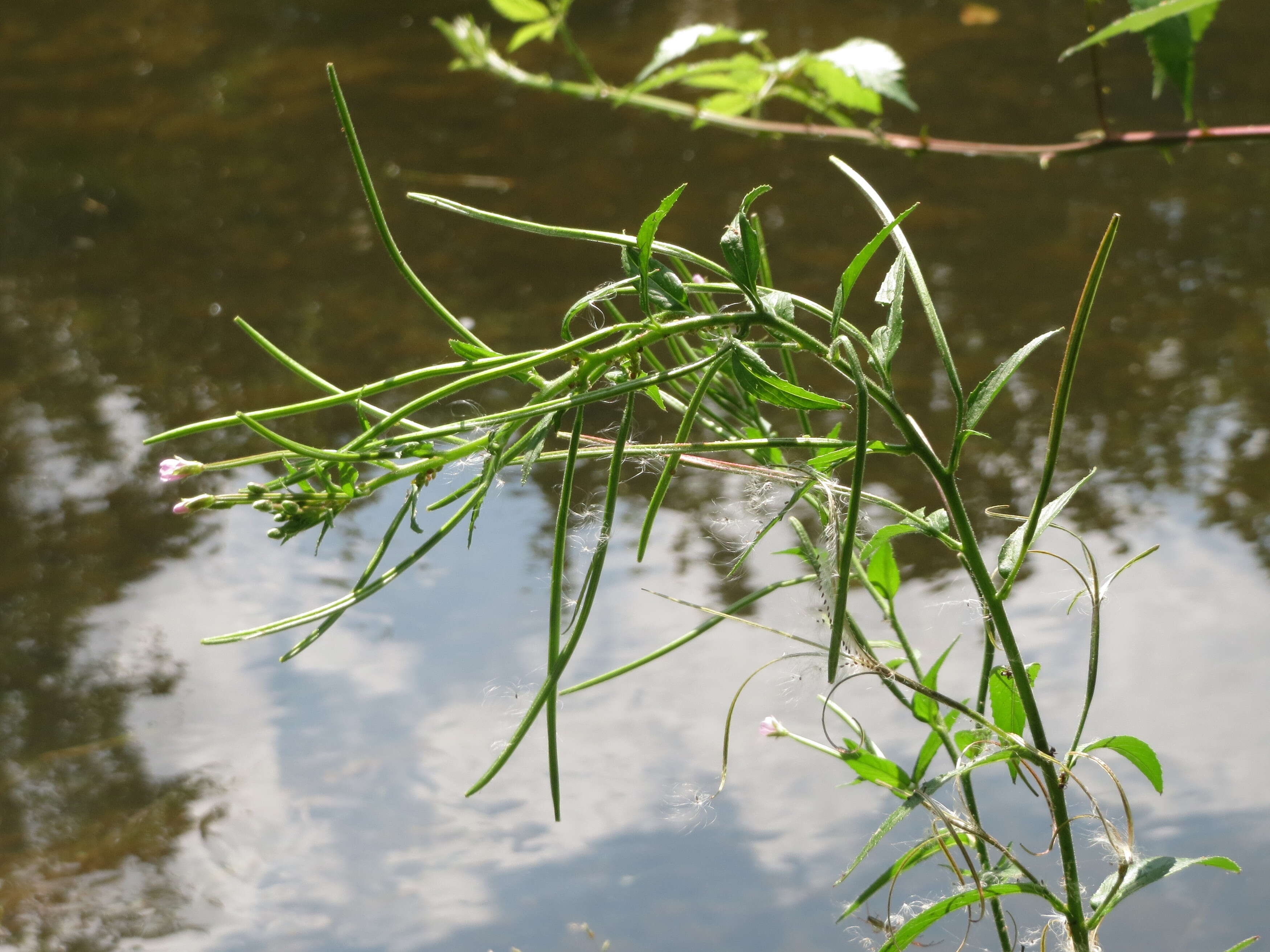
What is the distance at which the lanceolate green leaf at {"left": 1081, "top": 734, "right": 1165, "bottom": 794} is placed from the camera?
13.1 inches

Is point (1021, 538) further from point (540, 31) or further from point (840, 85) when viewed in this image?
point (540, 31)

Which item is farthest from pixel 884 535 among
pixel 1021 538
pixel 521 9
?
pixel 521 9

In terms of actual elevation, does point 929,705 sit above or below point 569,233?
below

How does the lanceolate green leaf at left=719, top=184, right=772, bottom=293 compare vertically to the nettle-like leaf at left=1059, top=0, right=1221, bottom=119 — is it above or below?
below

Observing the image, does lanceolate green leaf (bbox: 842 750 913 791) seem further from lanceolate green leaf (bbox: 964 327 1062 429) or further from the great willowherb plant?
lanceolate green leaf (bbox: 964 327 1062 429)

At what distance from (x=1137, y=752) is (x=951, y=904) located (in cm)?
7

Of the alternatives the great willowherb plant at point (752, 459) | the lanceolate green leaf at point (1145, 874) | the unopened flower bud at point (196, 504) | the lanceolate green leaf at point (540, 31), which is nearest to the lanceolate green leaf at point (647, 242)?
the great willowherb plant at point (752, 459)

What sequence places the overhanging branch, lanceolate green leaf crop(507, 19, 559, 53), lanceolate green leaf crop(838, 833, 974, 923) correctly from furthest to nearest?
lanceolate green leaf crop(507, 19, 559, 53), the overhanging branch, lanceolate green leaf crop(838, 833, 974, 923)

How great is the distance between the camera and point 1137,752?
34cm

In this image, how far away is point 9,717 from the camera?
797 mm

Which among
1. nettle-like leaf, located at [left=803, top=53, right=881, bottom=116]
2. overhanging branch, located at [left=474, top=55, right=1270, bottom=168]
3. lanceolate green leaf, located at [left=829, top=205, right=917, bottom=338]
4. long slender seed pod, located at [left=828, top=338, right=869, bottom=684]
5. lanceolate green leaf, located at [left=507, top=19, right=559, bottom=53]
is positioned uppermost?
lanceolate green leaf, located at [left=507, top=19, right=559, bottom=53]

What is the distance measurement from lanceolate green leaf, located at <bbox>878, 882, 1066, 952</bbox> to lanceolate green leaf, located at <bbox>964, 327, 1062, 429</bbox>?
13cm

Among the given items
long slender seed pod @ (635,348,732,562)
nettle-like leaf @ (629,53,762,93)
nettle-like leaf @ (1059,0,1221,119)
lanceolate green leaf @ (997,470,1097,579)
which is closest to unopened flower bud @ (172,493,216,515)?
long slender seed pod @ (635,348,732,562)

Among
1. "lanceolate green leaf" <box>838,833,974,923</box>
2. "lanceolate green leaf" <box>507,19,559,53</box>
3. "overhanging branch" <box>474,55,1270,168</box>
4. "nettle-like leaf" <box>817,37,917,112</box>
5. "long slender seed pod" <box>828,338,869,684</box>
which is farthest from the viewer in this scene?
"lanceolate green leaf" <box>507,19,559,53</box>
